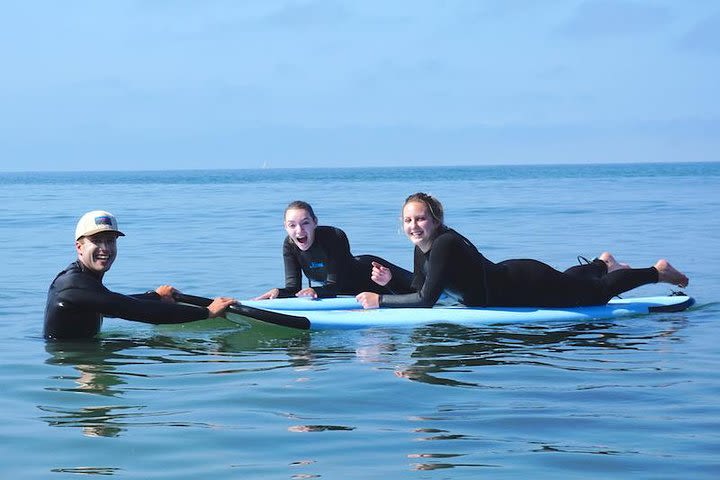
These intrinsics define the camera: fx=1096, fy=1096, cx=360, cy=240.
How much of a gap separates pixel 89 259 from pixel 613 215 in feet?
68.1

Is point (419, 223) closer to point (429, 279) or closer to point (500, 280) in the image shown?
point (429, 279)

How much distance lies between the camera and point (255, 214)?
29.8 metres

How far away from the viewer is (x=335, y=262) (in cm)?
1024

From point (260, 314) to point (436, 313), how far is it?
1.48 metres

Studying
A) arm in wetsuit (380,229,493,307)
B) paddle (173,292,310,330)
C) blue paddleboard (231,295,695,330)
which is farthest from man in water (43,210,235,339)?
arm in wetsuit (380,229,493,307)

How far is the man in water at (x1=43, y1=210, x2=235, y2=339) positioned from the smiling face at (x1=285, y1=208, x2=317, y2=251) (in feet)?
6.56

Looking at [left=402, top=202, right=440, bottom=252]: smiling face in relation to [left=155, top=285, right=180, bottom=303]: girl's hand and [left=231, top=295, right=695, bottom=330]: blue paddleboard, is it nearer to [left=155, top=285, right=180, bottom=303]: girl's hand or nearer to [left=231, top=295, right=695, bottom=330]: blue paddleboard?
[left=231, top=295, right=695, bottom=330]: blue paddleboard

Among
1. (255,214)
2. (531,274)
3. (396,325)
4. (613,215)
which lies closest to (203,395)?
(396,325)

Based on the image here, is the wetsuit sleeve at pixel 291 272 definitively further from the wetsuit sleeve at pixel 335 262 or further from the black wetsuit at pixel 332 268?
the wetsuit sleeve at pixel 335 262

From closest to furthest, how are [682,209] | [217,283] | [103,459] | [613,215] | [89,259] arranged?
1. [103,459]
2. [89,259]
3. [217,283]
4. [613,215]
5. [682,209]

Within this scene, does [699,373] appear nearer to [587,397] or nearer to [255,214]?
[587,397]

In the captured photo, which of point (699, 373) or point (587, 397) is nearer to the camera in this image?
point (587, 397)

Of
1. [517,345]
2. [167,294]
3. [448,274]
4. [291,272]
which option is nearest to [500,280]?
[448,274]

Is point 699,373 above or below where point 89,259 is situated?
below
